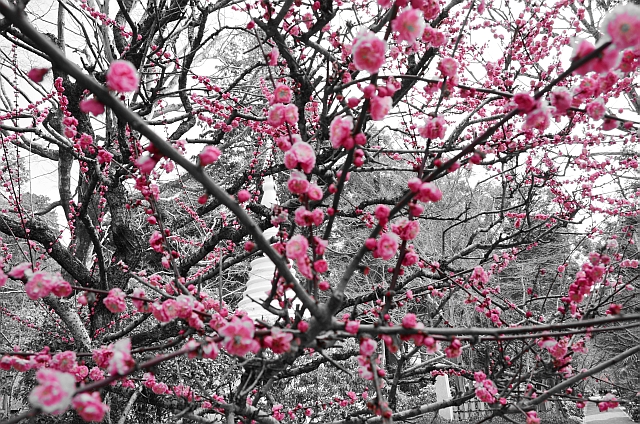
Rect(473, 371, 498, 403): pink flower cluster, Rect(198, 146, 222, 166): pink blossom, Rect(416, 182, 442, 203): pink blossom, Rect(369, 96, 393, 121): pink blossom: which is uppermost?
Rect(369, 96, 393, 121): pink blossom

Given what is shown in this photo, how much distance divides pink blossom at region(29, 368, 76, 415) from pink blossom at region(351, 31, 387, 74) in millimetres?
1067

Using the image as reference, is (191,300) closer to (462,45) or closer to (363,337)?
(363,337)

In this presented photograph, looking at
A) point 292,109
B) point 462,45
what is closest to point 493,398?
point 292,109

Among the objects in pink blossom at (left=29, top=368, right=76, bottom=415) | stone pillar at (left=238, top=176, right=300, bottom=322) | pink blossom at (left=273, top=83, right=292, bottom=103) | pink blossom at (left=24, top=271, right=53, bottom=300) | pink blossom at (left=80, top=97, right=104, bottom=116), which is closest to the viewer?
pink blossom at (left=29, top=368, right=76, bottom=415)

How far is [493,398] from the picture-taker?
1.82m

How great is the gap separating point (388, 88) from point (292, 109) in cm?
38

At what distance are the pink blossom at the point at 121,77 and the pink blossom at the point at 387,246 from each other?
0.81 meters

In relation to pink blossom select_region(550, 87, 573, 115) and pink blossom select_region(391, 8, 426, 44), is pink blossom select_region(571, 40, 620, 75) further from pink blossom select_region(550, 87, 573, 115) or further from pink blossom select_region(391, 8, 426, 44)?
pink blossom select_region(391, 8, 426, 44)

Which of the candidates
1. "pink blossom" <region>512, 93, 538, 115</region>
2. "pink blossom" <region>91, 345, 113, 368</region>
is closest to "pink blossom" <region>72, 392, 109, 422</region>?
"pink blossom" <region>91, 345, 113, 368</region>

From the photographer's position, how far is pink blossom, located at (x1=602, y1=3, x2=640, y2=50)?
873 mm

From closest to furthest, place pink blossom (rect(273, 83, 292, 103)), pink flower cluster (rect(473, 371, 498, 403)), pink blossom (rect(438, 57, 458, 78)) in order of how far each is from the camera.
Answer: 1. pink blossom (rect(438, 57, 458, 78))
2. pink blossom (rect(273, 83, 292, 103))
3. pink flower cluster (rect(473, 371, 498, 403))

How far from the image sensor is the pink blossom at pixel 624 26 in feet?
2.86

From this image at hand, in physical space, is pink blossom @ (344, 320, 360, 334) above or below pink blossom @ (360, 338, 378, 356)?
above

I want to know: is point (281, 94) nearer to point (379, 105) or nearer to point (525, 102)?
point (379, 105)
